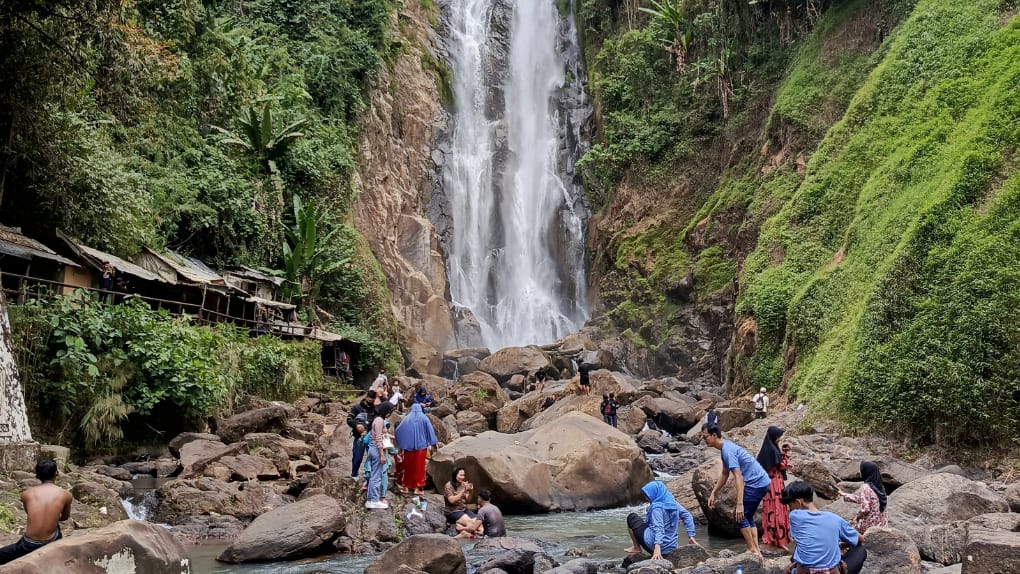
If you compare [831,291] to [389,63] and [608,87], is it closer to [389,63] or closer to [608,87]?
[608,87]

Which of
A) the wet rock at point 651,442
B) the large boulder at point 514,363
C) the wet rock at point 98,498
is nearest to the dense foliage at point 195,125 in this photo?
the large boulder at point 514,363

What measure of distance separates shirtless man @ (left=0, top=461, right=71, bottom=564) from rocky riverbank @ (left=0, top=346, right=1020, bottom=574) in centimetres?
121

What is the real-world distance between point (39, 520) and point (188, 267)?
1793 cm

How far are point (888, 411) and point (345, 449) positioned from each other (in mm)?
10296

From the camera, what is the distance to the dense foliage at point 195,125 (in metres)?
14.9

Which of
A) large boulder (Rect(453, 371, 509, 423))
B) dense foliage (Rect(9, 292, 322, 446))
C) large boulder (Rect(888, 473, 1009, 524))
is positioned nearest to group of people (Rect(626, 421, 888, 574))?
large boulder (Rect(888, 473, 1009, 524))

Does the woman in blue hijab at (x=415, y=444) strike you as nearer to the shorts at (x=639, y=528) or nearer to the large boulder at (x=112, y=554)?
the shorts at (x=639, y=528)

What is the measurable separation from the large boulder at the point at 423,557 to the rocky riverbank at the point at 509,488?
15 millimetres

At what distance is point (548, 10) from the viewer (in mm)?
52188

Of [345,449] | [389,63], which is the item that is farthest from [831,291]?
[389,63]

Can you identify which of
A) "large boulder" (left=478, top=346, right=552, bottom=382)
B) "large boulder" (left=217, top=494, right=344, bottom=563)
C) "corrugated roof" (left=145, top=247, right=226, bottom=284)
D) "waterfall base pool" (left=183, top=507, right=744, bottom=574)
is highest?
"corrugated roof" (left=145, top=247, right=226, bottom=284)

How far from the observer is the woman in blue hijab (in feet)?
41.3

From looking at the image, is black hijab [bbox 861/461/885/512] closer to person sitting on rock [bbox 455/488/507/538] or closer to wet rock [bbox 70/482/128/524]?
person sitting on rock [bbox 455/488/507/538]

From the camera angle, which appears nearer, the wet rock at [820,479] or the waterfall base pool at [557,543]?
the waterfall base pool at [557,543]
